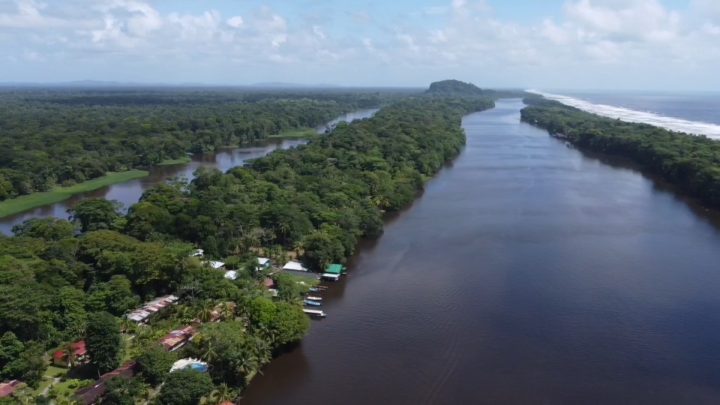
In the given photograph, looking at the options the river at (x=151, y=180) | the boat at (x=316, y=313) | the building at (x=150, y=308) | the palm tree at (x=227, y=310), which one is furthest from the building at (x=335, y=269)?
the river at (x=151, y=180)

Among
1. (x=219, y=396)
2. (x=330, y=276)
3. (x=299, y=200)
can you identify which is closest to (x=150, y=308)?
(x=219, y=396)

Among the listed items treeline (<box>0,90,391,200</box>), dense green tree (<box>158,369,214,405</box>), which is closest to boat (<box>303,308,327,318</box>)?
dense green tree (<box>158,369,214,405</box>)

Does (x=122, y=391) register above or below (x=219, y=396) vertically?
above

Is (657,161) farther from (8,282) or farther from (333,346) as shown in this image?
(8,282)

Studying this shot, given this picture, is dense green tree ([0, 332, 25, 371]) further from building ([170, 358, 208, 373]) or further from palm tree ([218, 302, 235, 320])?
palm tree ([218, 302, 235, 320])

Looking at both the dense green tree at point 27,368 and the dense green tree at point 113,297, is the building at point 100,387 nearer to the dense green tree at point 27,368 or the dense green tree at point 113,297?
the dense green tree at point 27,368

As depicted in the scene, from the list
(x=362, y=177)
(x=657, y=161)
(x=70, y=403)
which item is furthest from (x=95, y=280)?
(x=657, y=161)

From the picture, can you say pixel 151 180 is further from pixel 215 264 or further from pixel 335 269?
pixel 335 269

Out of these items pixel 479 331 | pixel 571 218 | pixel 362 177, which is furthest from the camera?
pixel 362 177
